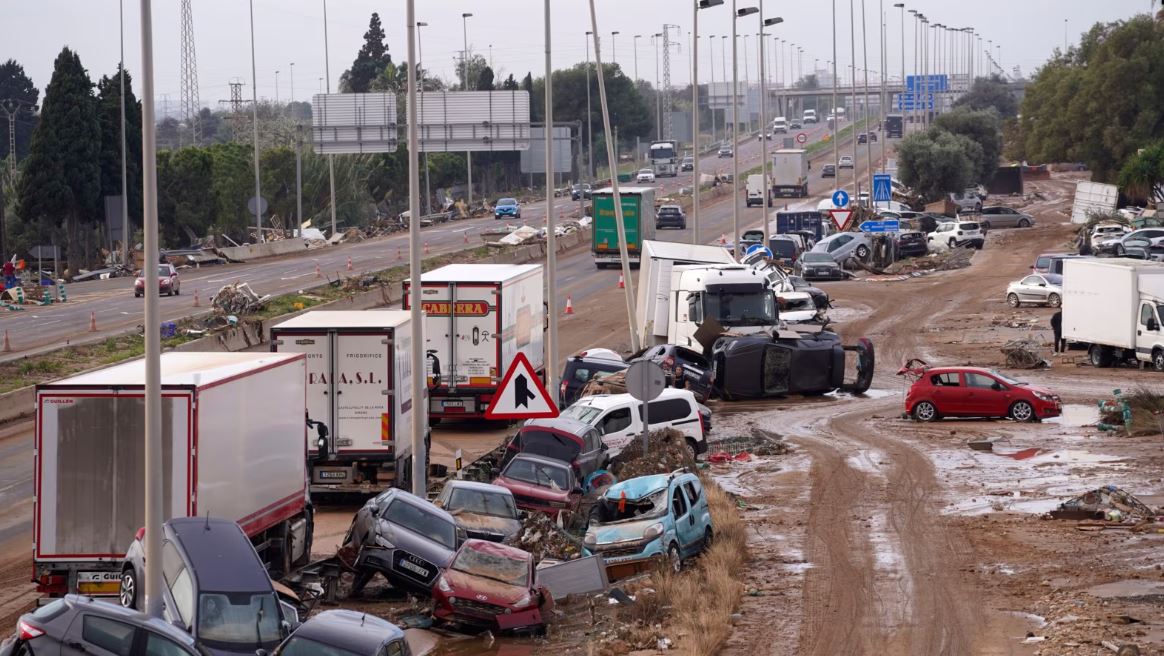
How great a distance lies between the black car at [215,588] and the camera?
1391cm


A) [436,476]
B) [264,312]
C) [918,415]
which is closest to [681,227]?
[264,312]

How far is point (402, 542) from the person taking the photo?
59.0 ft

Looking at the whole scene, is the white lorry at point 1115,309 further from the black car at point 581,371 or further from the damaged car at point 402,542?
the damaged car at point 402,542

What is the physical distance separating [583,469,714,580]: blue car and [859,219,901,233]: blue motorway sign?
1803 inches

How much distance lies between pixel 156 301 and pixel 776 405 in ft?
79.5

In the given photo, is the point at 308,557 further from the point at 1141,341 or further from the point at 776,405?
the point at 1141,341

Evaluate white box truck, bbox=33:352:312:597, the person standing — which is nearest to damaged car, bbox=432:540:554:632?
white box truck, bbox=33:352:312:597

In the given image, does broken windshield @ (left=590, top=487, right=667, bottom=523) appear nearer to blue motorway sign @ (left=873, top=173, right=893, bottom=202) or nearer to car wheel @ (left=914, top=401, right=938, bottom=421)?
car wheel @ (left=914, top=401, right=938, bottom=421)

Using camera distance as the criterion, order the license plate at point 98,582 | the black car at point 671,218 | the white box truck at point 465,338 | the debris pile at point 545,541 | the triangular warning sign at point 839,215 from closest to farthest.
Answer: the license plate at point 98,582 < the debris pile at point 545,541 < the white box truck at point 465,338 < the triangular warning sign at point 839,215 < the black car at point 671,218

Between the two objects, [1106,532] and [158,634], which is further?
[1106,532]

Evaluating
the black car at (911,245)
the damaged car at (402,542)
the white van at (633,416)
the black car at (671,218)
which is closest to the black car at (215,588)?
the damaged car at (402,542)

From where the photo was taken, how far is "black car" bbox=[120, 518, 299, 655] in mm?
13906

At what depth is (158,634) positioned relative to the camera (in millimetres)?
12188

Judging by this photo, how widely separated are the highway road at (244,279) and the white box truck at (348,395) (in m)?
19.8
